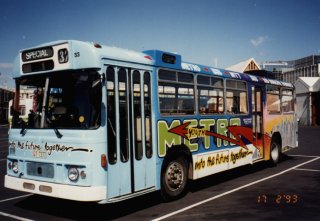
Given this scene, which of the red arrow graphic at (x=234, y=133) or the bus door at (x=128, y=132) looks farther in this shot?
Answer: the red arrow graphic at (x=234, y=133)

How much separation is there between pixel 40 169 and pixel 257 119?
24.3 ft

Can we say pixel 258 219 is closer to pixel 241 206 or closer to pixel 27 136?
pixel 241 206

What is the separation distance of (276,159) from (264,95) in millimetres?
2471

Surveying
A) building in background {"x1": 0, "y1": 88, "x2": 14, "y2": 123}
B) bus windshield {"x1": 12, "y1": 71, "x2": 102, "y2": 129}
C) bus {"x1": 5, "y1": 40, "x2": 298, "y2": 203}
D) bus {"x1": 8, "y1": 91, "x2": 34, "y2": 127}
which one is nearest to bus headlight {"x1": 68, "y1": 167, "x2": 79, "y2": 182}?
bus {"x1": 5, "y1": 40, "x2": 298, "y2": 203}

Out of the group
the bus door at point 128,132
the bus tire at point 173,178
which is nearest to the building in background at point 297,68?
the bus tire at point 173,178

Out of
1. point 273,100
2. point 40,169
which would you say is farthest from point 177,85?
point 273,100

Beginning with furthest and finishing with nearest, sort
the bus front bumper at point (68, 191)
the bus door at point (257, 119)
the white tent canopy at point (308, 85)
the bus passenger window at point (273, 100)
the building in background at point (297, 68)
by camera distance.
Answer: the building in background at point (297, 68)
the white tent canopy at point (308, 85)
the bus passenger window at point (273, 100)
the bus door at point (257, 119)
the bus front bumper at point (68, 191)

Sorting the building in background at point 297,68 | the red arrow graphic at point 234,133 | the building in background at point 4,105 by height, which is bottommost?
the red arrow graphic at point 234,133

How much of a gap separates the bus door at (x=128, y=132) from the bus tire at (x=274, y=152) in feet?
22.1

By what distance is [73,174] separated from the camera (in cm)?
601

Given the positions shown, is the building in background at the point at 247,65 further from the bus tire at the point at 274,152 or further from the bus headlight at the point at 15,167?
the bus headlight at the point at 15,167

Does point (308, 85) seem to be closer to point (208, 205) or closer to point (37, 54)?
point (208, 205)

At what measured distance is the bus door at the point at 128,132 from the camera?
20.6 feet

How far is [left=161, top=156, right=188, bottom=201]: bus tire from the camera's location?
24.9 feet
